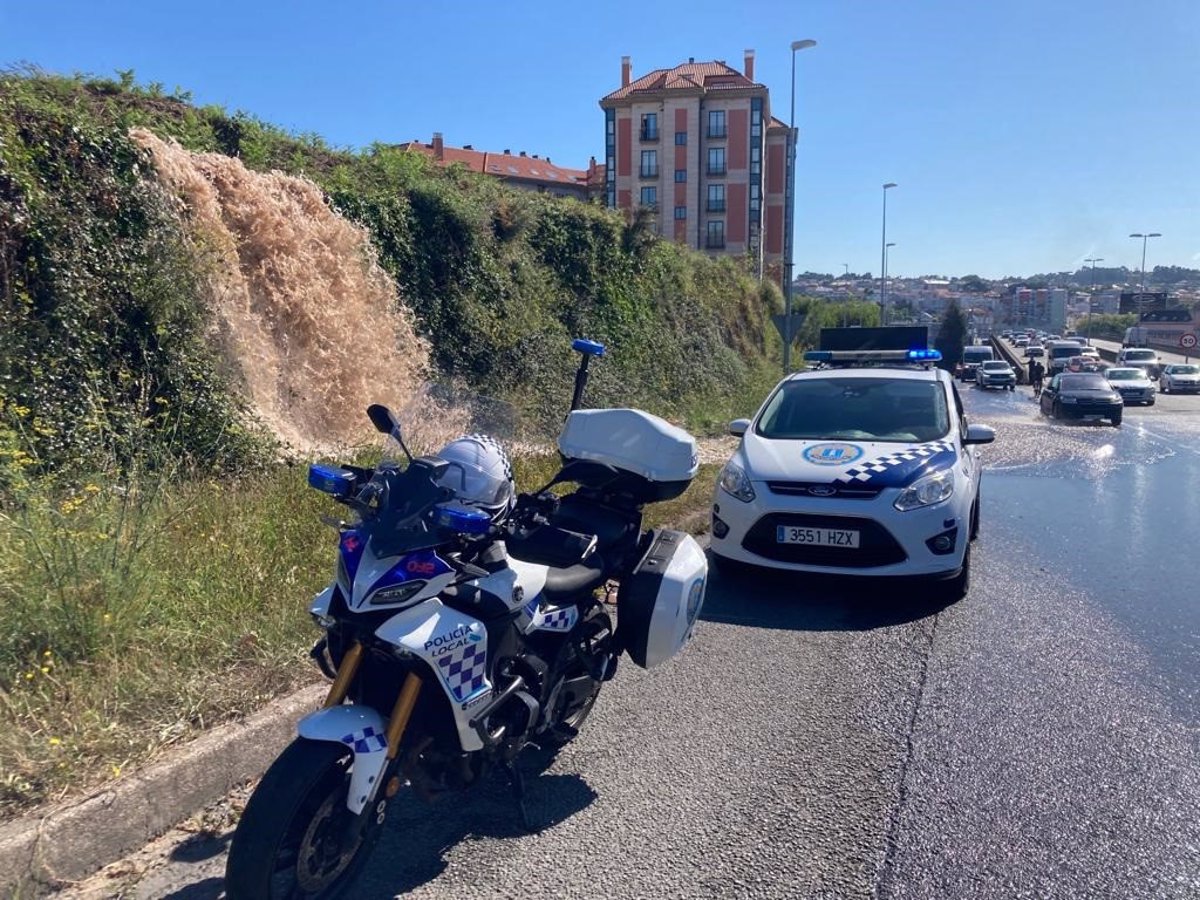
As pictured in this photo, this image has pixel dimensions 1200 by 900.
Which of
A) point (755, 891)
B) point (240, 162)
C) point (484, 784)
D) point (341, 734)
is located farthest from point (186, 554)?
point (240, 162)

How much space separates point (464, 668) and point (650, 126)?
233ft

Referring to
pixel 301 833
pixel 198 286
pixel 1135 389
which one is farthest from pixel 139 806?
pixel 1135 389

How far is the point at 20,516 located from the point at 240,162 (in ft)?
22.0

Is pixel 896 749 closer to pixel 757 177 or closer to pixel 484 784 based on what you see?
pixel 484 784

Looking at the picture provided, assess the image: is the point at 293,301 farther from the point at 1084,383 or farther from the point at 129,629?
the point at 1084,383

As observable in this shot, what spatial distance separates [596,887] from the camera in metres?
3.02

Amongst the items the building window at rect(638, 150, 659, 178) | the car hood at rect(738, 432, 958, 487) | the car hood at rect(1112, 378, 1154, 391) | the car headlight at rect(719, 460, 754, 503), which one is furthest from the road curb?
the building window at rect(638, 150, 659, 178)

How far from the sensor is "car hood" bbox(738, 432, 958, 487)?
20.2 feet

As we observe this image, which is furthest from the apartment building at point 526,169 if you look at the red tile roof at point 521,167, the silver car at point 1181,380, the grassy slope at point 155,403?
the grassy slope at point 155,403

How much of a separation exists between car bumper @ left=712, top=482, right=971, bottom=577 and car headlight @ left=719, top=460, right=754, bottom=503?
3.5 inches

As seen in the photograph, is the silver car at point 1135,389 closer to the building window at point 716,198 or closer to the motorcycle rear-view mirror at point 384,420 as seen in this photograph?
the motorcycle rear-view mirror at point 384,420

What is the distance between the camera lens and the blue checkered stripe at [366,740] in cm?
269

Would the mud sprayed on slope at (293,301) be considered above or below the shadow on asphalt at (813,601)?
above

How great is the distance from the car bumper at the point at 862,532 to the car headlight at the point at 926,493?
4 cm
